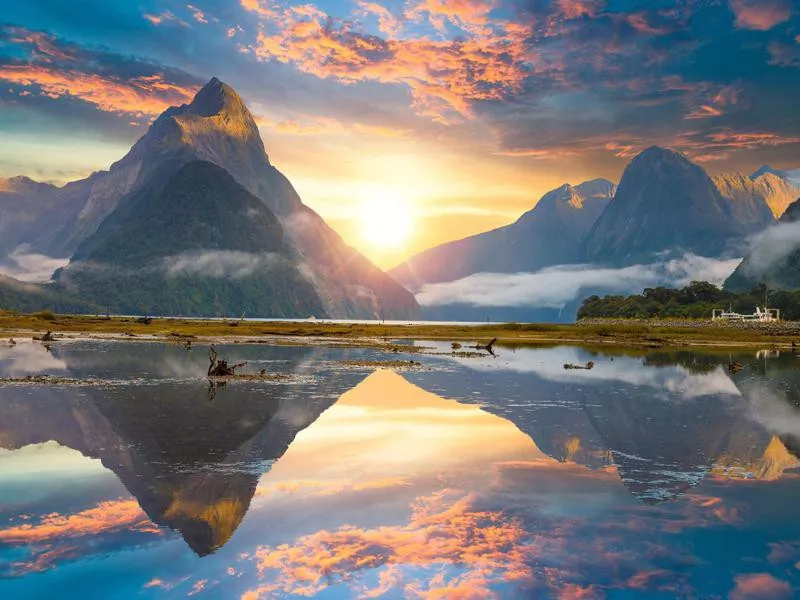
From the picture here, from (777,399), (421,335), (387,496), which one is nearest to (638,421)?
(777,399)

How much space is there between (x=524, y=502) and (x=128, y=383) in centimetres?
3981

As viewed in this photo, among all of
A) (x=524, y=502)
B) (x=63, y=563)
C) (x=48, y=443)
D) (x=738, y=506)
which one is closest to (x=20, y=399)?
(x=48, y=443)

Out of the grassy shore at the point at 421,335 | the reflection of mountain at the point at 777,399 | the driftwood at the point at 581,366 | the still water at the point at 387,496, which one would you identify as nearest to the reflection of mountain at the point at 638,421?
the still water at the point at 387,496

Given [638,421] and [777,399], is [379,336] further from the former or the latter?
[638,421]

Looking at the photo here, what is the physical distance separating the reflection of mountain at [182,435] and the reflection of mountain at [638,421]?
43.7 ft

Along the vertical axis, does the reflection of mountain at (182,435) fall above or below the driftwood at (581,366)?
above

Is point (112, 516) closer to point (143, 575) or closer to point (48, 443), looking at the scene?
point (143, 575)

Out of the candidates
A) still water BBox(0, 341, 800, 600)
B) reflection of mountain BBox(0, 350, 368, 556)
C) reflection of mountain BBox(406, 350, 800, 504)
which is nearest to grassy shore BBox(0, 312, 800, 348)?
reflection of mountain BBox(406, 350, 800, 504)

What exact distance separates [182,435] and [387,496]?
44.3 ft

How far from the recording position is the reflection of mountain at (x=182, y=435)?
2178cm

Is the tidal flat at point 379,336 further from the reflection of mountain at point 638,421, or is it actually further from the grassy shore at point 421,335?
the reflection of mountain at point 638,421

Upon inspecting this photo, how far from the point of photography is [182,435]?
3288cm

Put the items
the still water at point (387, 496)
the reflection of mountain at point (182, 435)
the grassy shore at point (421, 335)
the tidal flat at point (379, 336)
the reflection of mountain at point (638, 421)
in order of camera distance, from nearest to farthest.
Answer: the still water at point (387, 496) < the reflection of mountain at point (182, 435) < the reflection of mountain at point (638, 421) < the tidal flat at point (379, 336) < the grassy shore at point (421, 335)

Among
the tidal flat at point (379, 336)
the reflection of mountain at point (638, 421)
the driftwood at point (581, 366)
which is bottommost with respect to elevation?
the tidal flat at point (379, 336)
